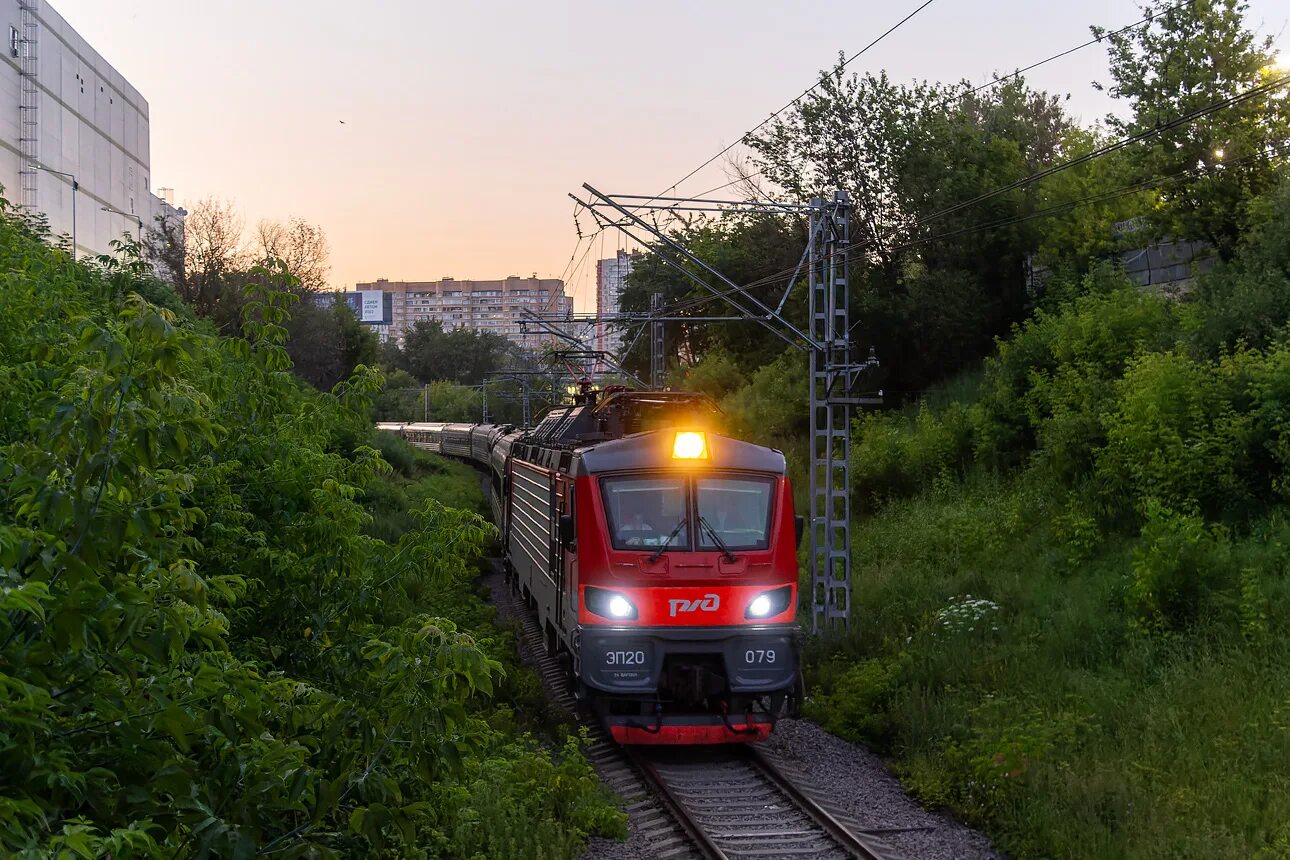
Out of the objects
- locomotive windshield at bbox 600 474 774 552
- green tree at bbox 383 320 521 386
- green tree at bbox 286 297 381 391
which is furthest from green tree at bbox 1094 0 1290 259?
green tree at bbox 383 320 521 386

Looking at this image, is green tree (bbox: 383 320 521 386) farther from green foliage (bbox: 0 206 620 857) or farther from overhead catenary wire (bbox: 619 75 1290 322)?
green foliage (bbox: 0 206 620 857)

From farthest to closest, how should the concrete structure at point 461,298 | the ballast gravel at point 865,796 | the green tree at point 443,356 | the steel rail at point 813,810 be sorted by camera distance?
the concrete structure at point 461,298, the green tree at point 443,356, the ballast gravel at point 865,796, the steel rail at point 813,810

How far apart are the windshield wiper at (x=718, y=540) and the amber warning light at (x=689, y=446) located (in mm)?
633

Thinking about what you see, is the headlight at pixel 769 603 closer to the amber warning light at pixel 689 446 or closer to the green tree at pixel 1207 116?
the amber warning light at pixel 689 446

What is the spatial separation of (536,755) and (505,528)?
41.6ft

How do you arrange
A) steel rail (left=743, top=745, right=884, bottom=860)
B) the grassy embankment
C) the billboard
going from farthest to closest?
1. the billboard
2. the grassy embankment
3. steel rail (left=743, top=745, right=884, bottom=860)

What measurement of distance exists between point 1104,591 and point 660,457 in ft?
20.0

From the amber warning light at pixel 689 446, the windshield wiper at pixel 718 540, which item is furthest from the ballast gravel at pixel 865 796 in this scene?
the amber warning light at pixel 689 446

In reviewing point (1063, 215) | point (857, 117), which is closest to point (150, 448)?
point (1063, 215)

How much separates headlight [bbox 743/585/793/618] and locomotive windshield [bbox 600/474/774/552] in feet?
1.49

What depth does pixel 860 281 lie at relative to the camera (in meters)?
28.8

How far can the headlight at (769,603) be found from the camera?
1061cm

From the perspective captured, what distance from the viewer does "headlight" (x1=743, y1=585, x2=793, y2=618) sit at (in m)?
10.6

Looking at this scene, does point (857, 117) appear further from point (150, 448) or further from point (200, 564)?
point (150, 448)
